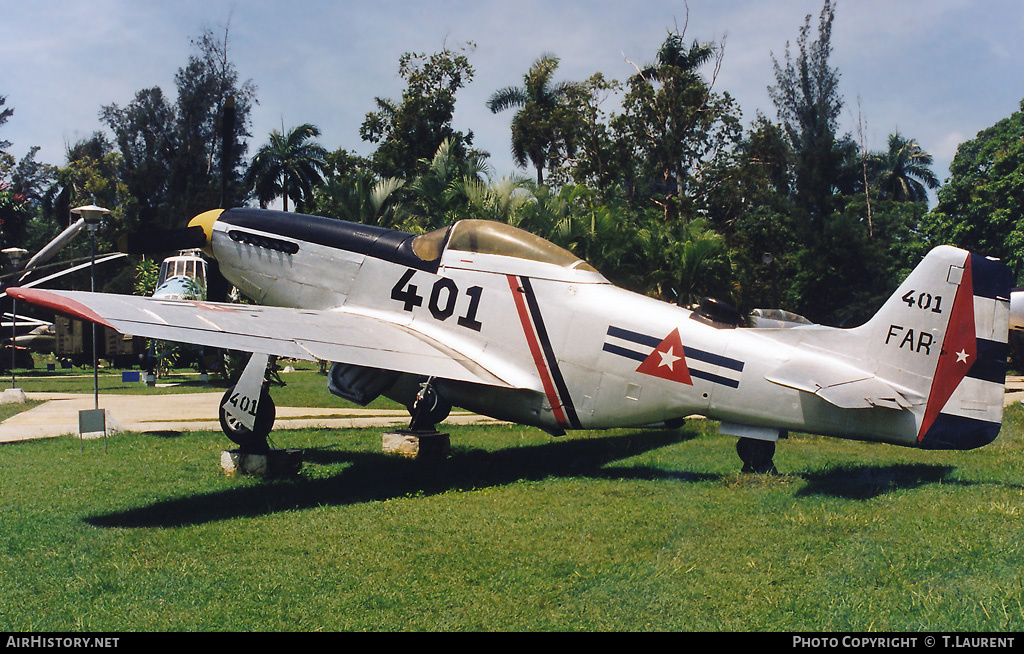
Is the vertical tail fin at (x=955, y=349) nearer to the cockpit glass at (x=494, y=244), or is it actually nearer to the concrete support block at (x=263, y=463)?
the cockpit glass at (x=494, y=244)

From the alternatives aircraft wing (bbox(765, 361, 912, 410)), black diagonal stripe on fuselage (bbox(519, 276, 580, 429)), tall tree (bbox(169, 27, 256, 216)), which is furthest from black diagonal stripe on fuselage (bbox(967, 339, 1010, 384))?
tall tree (bbox(169, 27, 256, 216))

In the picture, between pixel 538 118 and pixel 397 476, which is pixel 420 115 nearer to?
pixel 538 118

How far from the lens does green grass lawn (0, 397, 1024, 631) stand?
455 centimetres

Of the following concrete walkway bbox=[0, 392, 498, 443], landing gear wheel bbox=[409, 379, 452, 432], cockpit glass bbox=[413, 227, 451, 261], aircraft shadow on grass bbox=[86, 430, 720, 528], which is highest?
cockpit glass bbox=[413, 227, 451, 261]

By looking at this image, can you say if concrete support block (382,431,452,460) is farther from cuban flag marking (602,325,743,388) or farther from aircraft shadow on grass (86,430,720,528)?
cuban flag marking (602,325,743,388)

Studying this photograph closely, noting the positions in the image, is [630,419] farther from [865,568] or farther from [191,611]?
[191,611]

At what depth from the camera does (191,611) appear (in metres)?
4.66

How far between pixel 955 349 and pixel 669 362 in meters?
2.91

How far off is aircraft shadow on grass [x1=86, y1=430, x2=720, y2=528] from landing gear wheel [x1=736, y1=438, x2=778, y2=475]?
41cm

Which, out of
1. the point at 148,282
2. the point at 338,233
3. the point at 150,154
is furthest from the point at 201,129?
the point at 338,233

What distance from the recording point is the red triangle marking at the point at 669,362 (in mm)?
8266

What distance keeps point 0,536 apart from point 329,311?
473 centimetres

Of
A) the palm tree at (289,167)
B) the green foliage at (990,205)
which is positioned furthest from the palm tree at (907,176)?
the palm tree at (289,167)

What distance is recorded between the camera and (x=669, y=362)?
27.3 feet
